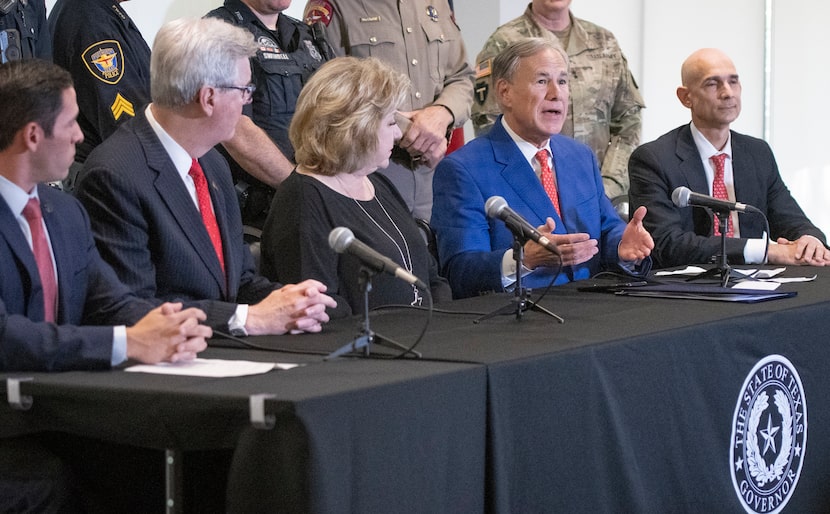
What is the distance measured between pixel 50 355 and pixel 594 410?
1017 millimetres

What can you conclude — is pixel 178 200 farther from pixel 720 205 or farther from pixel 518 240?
pixel 720 205

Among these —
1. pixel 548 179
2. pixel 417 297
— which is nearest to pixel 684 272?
pixel 548 179

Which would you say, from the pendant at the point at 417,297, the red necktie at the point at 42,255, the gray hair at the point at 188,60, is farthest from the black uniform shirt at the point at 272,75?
the red necktie at the point at 42,255

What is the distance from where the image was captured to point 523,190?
3812 millimetres

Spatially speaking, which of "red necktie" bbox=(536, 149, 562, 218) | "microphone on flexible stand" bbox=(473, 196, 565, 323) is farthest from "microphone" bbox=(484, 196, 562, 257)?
"red necktie" bbox=(536, 149, 562, 218)

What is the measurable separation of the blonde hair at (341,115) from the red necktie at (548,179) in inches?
31.0

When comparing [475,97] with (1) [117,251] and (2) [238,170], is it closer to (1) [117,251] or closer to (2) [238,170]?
(2) [238,170]

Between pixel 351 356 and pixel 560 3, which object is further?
pixel 560 3

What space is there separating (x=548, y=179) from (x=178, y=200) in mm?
1509

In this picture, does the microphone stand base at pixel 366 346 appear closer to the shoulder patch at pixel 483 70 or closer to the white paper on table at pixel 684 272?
the white paper on table at pixel 684 272

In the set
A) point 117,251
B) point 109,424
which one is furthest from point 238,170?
point 109,424

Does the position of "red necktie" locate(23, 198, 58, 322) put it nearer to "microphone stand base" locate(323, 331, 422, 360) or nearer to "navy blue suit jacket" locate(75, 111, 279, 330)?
"navy blue suit jacket" locate(75, 111, 279, 330)

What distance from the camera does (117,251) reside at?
2656 millimetres

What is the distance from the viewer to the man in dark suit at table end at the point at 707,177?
4.40 meters
